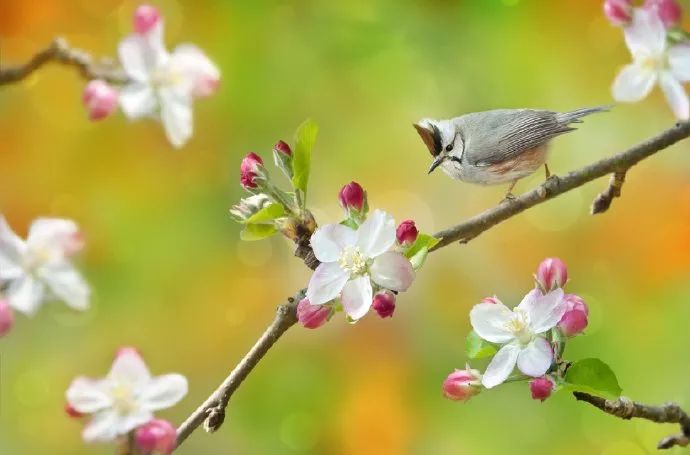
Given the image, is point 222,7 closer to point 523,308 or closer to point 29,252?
point 29,252

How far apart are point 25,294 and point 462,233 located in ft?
1.20

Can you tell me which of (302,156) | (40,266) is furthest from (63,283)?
(302,156)

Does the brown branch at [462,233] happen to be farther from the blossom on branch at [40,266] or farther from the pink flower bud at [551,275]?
the blossom on branch at [40,266]

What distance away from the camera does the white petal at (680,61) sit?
0.68 metres

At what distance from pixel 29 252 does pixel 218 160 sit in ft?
1.55

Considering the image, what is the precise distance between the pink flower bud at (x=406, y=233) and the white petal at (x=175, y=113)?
30cm

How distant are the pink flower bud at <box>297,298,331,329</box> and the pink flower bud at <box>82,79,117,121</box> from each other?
12.0 inches

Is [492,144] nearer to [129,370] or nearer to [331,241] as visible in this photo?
[331,241]

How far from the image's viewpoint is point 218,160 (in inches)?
47.1

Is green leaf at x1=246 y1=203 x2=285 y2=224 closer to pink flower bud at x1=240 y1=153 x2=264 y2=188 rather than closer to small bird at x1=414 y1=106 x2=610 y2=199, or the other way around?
pink flower bud at x1=240 y1=153 x2=264 y2=188

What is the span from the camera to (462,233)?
726 millimetres

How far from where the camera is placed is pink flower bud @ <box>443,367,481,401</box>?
0.68m

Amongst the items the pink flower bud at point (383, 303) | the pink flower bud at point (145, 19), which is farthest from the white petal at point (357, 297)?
the pink flower bud at point (145, 19)

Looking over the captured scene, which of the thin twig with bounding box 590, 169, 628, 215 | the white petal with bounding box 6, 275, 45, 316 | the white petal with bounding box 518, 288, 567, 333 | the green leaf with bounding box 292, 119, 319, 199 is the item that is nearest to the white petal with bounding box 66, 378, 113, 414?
the white petal with bounding box 6, 275, 45, 316
